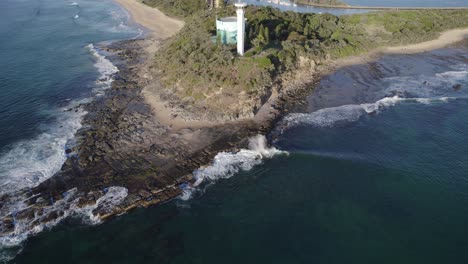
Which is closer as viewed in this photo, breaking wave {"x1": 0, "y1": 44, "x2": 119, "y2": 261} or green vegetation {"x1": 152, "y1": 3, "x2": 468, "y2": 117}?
breaking wave {"x1": 0, "y1": 44, "x2": 119, "y2": 261}

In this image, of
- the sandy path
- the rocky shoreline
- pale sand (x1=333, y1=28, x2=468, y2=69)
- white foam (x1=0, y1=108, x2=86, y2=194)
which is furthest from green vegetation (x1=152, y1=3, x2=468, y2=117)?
white foam (x1=0, y1=108, x2=86, y2=194)

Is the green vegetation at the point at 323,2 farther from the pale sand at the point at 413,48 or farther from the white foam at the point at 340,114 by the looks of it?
the white foam at the point at 340,114

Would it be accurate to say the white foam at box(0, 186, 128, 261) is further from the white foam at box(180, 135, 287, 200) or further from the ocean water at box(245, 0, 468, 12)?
the ocean water at box(245, 0, 468, 12)

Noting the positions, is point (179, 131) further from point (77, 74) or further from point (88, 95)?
point (77, 74)

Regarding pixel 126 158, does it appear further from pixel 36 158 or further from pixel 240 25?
pixel 240 25

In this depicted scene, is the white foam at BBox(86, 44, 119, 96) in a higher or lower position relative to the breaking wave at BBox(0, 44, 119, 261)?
higher

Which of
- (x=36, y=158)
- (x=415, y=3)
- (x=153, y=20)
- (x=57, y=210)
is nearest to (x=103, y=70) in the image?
(x=36, y=158)

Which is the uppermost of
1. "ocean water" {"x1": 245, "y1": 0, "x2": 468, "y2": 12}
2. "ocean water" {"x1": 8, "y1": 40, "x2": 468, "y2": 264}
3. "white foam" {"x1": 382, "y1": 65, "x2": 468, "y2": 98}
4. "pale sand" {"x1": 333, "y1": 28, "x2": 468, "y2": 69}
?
"ocean water" {"x1": 245, "y1": 0, "x2": 468, "y2": 12}

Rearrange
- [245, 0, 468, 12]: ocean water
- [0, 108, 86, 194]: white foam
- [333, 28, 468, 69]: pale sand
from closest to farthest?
1. [0, 108, 86, 194]: white foam
2. [333, 28, 468, 69]: pale sand
3. [245, 0, 468, 12]: ocean water
